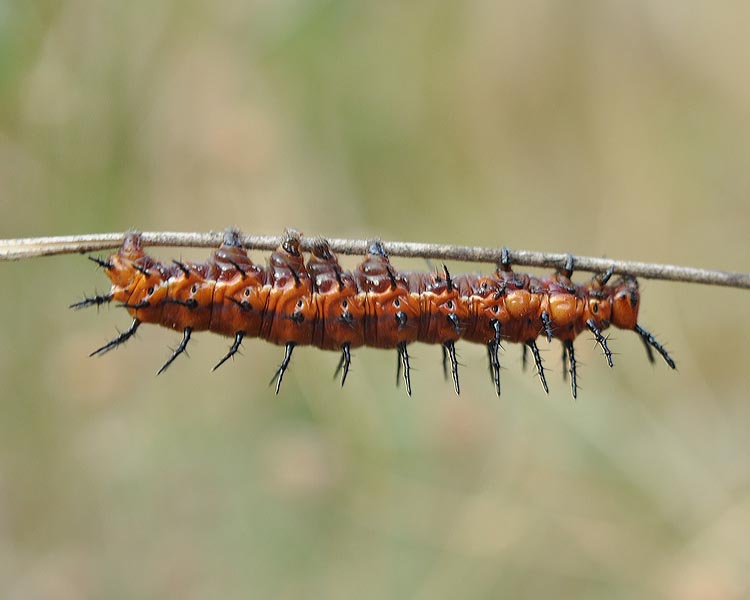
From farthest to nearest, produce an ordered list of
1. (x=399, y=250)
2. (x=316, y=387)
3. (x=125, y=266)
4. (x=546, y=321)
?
(x=316, y=387), (x=546, y=321), (x=125, y=266), (x=399, y=250)

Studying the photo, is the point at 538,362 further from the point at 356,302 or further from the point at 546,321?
the point at 356,302

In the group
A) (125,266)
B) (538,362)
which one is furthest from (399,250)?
(125,266)

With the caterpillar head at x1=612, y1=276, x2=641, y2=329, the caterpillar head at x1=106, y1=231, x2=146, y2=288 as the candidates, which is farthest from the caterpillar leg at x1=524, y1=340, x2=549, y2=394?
Result: the caterpillar head at x1=106, y1=231, x2=146, y2=288

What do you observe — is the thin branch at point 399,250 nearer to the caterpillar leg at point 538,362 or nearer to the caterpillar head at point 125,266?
the caterpillar head at point 125,266
